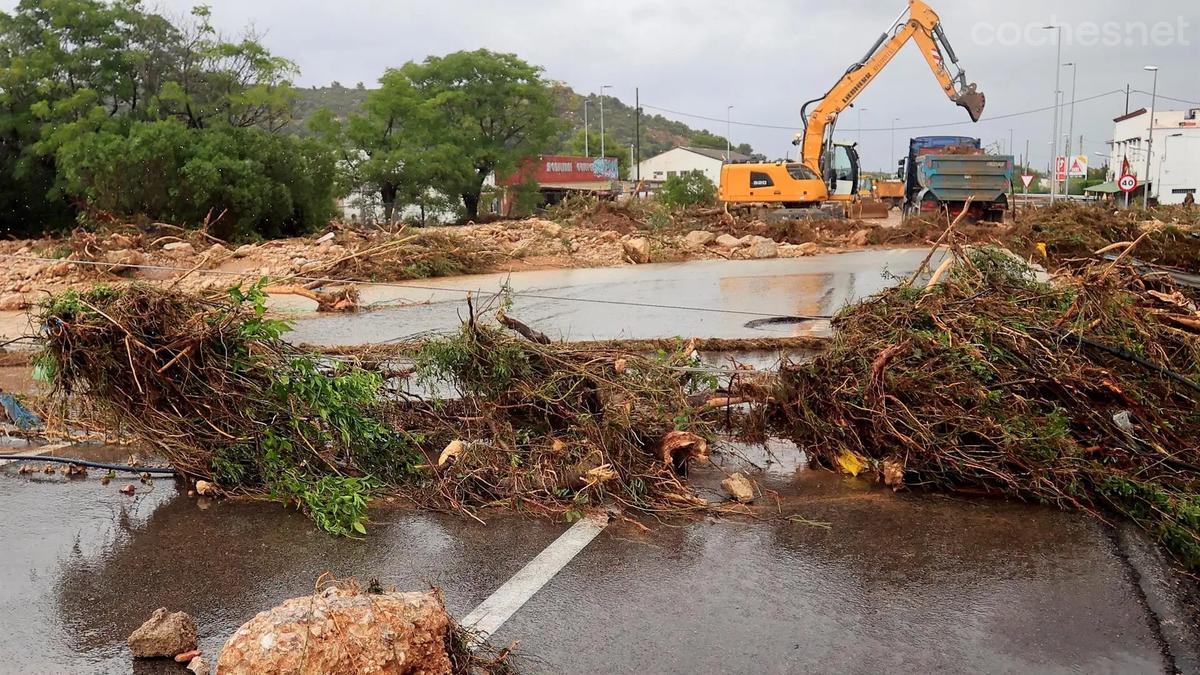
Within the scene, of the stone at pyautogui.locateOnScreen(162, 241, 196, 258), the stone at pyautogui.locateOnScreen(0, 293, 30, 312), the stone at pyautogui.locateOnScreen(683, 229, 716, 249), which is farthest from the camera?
the stone at pyautogui.locateOnScreen(683, 229, 716, 249)

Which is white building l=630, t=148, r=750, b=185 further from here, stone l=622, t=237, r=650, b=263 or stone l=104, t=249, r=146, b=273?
stone l=104, t=249, r=146, b=273

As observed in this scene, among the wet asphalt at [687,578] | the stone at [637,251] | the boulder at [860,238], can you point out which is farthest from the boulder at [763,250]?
the wet asphalt at [687,578]

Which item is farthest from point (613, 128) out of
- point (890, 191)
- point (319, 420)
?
point (319, 420)

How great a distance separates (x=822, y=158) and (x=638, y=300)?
17281 mm

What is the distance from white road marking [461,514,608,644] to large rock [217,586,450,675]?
1.20 ft

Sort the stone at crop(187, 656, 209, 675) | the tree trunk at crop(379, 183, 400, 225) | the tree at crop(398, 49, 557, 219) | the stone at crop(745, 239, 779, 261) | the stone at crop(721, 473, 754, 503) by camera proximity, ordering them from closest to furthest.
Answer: the stone at crop(187, 656, 209, 675), the stone at crop(721, 473, 754, 503), the stone at crop(745, 239, 779, 261), the tree trunk at crop(379, 183, 400, 225), the tree at crop(398, 49, 557, 219)

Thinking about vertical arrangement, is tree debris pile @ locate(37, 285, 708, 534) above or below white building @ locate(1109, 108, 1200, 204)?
below

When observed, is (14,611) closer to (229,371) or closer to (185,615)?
(185,615)

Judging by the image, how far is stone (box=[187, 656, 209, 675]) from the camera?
3.79 meters

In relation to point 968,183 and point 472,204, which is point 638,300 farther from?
point 472,204

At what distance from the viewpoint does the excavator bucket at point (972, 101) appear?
26188 mm

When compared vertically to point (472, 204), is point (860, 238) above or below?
below

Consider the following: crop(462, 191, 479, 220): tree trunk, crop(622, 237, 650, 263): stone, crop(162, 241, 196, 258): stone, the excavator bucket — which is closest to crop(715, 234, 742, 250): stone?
crop(622, 237, 650, 263): stone

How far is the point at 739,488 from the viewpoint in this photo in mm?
5801
